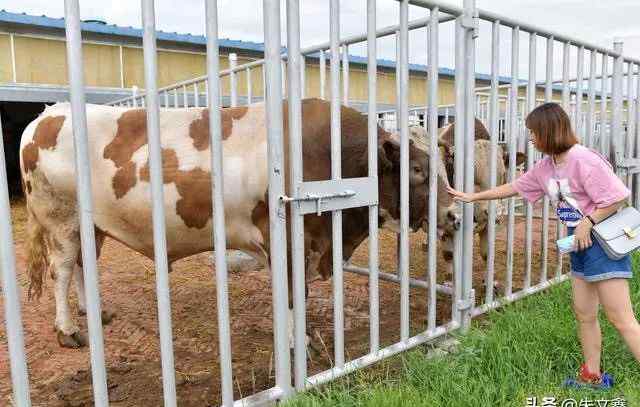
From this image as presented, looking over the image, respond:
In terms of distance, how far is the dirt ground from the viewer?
321 centimetres

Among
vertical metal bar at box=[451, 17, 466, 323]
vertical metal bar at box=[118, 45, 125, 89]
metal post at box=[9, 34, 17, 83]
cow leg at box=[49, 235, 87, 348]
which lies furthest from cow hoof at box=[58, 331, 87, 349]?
vertical metal bar at box=[118, 45, 125, 89]

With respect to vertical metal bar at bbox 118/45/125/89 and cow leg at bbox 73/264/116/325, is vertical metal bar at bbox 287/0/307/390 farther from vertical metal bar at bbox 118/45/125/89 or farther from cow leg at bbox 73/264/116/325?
vertical metal bar at bbox 118/45/125/89

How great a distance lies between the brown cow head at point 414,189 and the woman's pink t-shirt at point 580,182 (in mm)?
698

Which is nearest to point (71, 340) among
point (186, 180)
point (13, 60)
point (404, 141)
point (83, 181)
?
point (186, 180)

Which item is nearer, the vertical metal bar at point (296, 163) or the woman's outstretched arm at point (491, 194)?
the vertical metal bar at point (296, 163)

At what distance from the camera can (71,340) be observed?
386 centimetres

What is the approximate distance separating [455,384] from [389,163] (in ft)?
4.64

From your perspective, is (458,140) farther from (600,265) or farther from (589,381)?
(589,381)

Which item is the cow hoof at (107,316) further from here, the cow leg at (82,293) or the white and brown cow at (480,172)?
the white and brown cow at (480,172)

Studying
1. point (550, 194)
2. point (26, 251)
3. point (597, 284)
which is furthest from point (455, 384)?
point (26, 251)

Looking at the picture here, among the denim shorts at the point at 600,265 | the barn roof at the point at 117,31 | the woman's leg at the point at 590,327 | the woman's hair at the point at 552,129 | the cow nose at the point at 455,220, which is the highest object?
the barn roof at the point at 117,31

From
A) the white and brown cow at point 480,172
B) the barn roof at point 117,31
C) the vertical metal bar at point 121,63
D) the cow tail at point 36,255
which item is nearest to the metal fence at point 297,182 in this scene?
the white and brown cow at point 480,172

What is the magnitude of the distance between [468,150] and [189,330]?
8.07ft

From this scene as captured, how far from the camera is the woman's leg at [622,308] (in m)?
2.61
